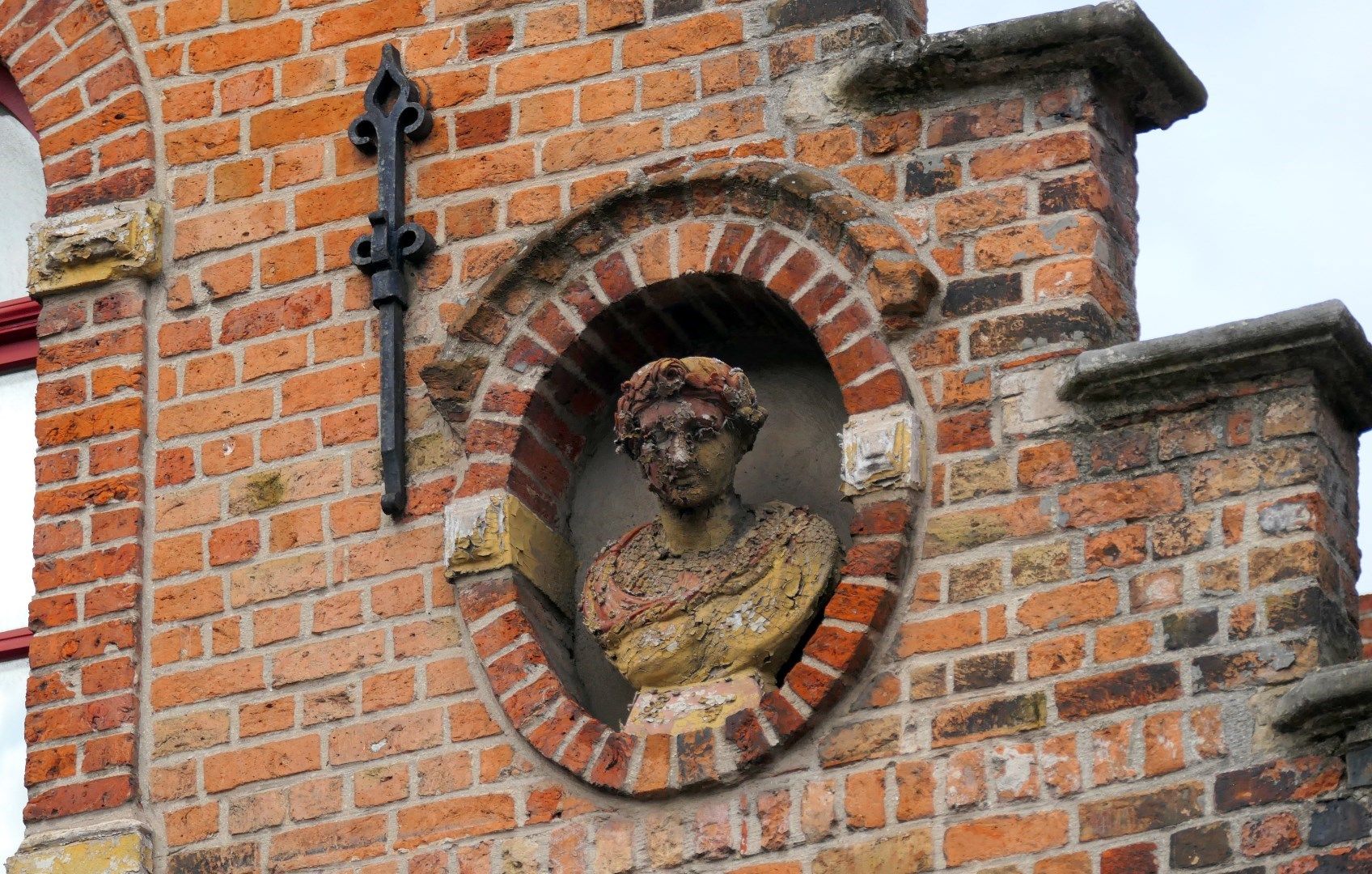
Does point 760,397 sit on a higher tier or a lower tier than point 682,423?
higher

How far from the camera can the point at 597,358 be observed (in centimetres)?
733

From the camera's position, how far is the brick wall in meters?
6.43

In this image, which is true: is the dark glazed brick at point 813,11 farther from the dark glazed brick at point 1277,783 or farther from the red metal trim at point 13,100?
the red metal trim at point 13,100

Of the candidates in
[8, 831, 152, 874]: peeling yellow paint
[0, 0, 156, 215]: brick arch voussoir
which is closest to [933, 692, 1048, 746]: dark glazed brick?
[8, 831, 152, 874]: peeling yellow paint

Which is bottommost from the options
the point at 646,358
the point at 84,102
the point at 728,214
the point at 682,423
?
the point at 682,423

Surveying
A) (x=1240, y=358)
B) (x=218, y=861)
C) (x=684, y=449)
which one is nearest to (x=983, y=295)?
(x=1240, y=358)

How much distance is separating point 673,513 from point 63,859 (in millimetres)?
1574

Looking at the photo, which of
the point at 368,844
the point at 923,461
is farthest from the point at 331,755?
the point at 923,461

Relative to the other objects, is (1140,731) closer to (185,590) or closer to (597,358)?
(597,358)

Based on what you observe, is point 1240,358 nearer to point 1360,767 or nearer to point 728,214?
point 1360,767

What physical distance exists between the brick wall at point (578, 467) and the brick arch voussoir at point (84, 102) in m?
0.01

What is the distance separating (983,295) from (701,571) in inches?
33.9

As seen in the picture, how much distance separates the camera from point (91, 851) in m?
7.10

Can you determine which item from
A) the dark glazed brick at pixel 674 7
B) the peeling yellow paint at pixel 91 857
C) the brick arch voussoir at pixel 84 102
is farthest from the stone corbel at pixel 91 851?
the dark glazed brick at pixel 674 7
